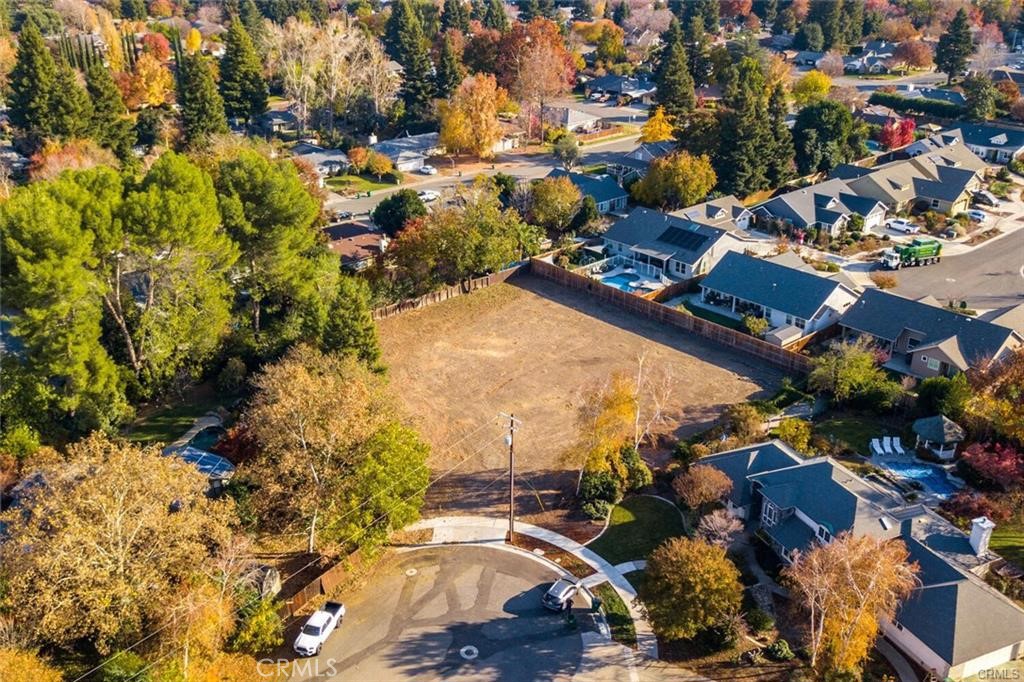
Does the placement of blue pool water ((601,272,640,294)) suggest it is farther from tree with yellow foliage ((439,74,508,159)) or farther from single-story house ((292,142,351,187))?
single-story house ((292,142,351,187))

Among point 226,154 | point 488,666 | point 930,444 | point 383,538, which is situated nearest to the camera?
point 488,666

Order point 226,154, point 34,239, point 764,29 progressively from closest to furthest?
point 34,239, point 226,154, point 764,29

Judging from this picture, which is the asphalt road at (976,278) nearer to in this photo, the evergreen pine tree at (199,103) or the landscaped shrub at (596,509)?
the landscaped shrub at (596,509)

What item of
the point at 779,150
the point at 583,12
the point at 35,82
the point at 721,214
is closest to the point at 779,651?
the point at 721,214

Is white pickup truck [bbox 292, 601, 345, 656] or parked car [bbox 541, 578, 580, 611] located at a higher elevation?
white pickup truck [bbox 292, 601, 345, 656]

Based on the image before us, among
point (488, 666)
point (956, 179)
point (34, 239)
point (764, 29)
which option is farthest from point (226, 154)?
point (764, 29)

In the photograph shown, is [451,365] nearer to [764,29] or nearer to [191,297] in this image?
[191,297]

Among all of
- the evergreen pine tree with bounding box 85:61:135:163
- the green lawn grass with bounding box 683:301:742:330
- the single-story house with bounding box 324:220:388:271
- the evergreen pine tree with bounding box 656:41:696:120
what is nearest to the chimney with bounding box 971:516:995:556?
the green lawn grass with bounding box 683:301:742:330
